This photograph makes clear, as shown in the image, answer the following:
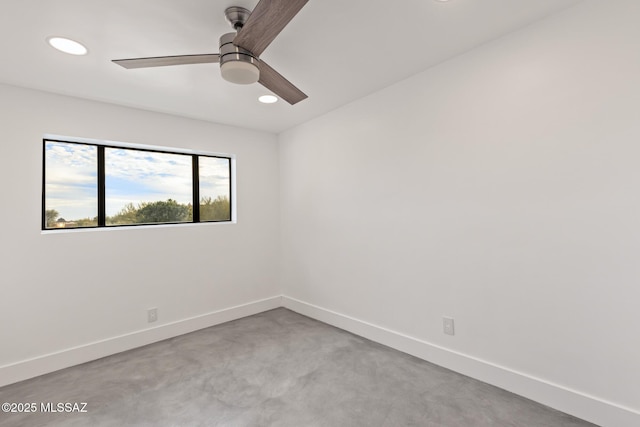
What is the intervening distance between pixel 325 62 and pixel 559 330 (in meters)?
2.39

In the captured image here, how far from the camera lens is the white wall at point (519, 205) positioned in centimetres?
161

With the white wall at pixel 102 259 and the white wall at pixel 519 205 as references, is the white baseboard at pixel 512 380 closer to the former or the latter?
the white wall at pixel 519 205

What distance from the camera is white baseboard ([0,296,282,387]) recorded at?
91.9 inches

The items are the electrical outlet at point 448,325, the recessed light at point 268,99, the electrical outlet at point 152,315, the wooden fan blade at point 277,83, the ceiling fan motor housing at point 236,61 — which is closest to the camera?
the ceiling fan motor housing at point 236,61

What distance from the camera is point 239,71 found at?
158 cm

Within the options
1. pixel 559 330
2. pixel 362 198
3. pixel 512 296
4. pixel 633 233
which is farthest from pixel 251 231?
pixel 633 233

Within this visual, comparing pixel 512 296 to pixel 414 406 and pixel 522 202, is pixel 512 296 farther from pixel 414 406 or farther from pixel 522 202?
pixel 414 406

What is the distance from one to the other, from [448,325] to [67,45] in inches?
131

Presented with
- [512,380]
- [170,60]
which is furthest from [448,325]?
[170,60]

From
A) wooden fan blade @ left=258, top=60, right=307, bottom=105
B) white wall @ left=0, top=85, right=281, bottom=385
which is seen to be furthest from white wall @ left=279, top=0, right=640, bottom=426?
white wall @ left=0, top=85, right=281, bottom=385

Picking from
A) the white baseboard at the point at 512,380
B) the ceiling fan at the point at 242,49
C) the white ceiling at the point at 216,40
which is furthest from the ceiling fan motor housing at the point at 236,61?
the white baseboard at the point at 512,380

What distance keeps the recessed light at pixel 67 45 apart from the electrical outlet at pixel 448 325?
10.6 ft

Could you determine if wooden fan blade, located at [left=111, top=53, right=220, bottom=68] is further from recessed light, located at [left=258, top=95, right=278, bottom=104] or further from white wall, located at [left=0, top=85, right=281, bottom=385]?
white wall, located at [left=0, top=85, right=281, bottom=385]

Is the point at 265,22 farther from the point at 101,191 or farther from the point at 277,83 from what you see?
the point at 101,191
